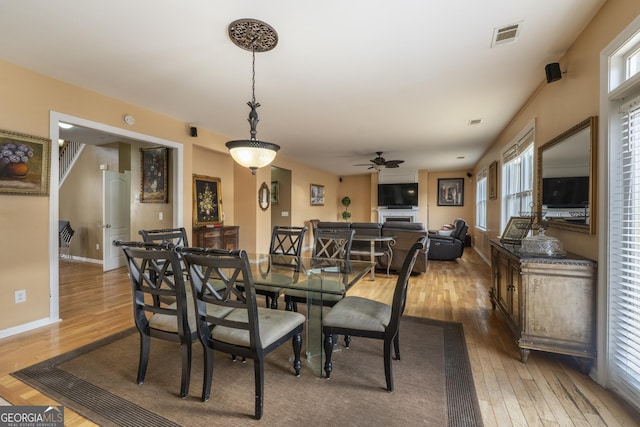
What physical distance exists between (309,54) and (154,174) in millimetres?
3973

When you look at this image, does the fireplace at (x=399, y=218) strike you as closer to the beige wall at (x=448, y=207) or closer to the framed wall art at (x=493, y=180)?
the beige wall at (x=448, y=207)

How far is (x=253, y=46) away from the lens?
2260 millimetres

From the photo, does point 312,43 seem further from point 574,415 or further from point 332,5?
point 574,415

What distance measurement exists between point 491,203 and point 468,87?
3.53 meters

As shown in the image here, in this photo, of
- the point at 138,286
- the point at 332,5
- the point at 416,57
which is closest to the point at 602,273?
the point at 416,57

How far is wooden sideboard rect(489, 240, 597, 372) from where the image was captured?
1.97 meters

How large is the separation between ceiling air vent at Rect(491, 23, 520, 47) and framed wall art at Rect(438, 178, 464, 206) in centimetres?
791

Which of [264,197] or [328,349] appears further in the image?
[264,197]

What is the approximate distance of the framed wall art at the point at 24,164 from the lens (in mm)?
2588

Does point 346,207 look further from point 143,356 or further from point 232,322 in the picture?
point 232,322

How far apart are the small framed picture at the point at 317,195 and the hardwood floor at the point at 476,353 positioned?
4.83 m

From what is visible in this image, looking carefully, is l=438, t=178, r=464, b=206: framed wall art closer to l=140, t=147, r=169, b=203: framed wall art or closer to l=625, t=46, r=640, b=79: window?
l=625, t=46, r=640, b=79: window

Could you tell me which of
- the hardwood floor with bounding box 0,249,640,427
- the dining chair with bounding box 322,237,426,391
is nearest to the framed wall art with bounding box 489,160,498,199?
the hardwood floor with bounding box 0,249,640,427

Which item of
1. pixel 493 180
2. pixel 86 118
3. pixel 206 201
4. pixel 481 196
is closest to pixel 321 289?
pixel 86 118
